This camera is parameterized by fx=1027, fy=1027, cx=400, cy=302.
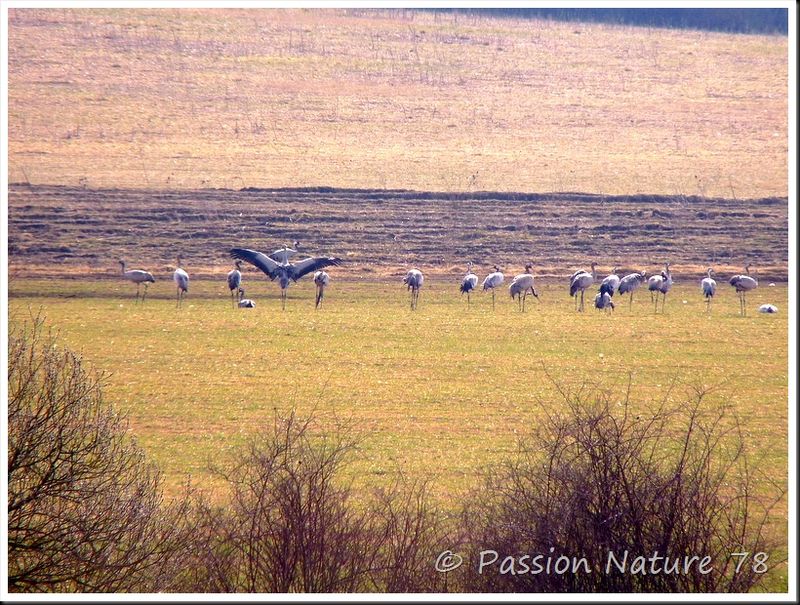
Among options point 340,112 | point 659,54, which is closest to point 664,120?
point 659,54

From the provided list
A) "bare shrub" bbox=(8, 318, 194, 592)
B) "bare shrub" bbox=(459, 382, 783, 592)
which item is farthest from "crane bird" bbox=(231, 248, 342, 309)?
"bare shrub" bbox=(459, 382, 783, 592)

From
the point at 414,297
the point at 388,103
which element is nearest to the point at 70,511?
the point at 414,297

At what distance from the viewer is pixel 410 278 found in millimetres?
31891

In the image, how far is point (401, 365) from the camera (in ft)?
→ 69.6

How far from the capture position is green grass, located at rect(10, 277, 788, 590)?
1530cm

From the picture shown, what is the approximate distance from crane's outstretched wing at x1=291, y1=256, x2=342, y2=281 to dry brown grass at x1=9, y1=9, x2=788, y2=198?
56.2ft

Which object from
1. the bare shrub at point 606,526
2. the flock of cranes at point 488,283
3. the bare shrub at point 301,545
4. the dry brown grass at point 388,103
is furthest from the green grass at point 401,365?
the dry brown grass at point 388,103

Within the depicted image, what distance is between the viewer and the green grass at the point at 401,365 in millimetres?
15305

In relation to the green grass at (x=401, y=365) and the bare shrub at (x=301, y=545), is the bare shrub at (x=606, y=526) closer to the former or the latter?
the bare shrub at (x=301, y=545)

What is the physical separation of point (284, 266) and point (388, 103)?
112 ft

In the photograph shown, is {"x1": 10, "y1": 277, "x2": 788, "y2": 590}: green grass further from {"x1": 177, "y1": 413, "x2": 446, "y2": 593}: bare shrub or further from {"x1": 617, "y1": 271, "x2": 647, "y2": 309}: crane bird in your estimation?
{"x1": 177, "y1": 413, "x2": 446, "y2": 593}: bare shrub

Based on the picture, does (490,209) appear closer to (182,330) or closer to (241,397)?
(182,330)

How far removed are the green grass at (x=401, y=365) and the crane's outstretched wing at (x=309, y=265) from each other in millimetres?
1057

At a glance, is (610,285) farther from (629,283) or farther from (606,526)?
(606,526)
